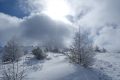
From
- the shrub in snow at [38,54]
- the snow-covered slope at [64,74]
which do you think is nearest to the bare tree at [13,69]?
the snow-covered slope at [64,74]

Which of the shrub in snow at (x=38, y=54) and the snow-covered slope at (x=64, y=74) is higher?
the shrub in snow at (x=38, y=54)

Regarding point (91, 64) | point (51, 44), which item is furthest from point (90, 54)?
point (51, 44)

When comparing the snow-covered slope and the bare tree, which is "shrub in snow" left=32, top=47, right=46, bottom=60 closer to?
the bare tree

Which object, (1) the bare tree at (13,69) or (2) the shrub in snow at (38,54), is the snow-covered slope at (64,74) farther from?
(2) the shrub in snow at (38,54)

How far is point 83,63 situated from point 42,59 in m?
11.3

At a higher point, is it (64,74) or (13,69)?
(13,69)

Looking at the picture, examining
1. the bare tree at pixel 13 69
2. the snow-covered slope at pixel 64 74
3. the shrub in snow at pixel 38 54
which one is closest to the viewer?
the bare tree at pixel 13 69

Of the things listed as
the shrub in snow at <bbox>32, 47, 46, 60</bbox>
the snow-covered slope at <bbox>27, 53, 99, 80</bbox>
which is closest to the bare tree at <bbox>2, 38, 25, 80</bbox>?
the snow-covered slope at <bbox>27, 53, 99, 80</bbox>

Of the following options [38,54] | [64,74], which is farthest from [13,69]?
[38,54]

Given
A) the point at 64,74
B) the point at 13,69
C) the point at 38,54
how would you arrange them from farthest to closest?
the point at 38,54
the point at 64,74
the point at 13,69

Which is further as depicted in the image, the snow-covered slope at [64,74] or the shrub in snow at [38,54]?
the shrub in snow at [38,54]

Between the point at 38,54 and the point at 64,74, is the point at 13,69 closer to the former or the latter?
the point at 64,74

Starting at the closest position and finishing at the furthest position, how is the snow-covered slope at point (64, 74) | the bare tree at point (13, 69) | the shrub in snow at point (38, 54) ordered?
1. the bare tree at point (13, 69)
2. the snow-covered slope at point (64, 74)
3. the shrub in snow at point (38, 54)

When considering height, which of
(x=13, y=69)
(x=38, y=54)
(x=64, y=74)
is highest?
(x=38, y=54)
